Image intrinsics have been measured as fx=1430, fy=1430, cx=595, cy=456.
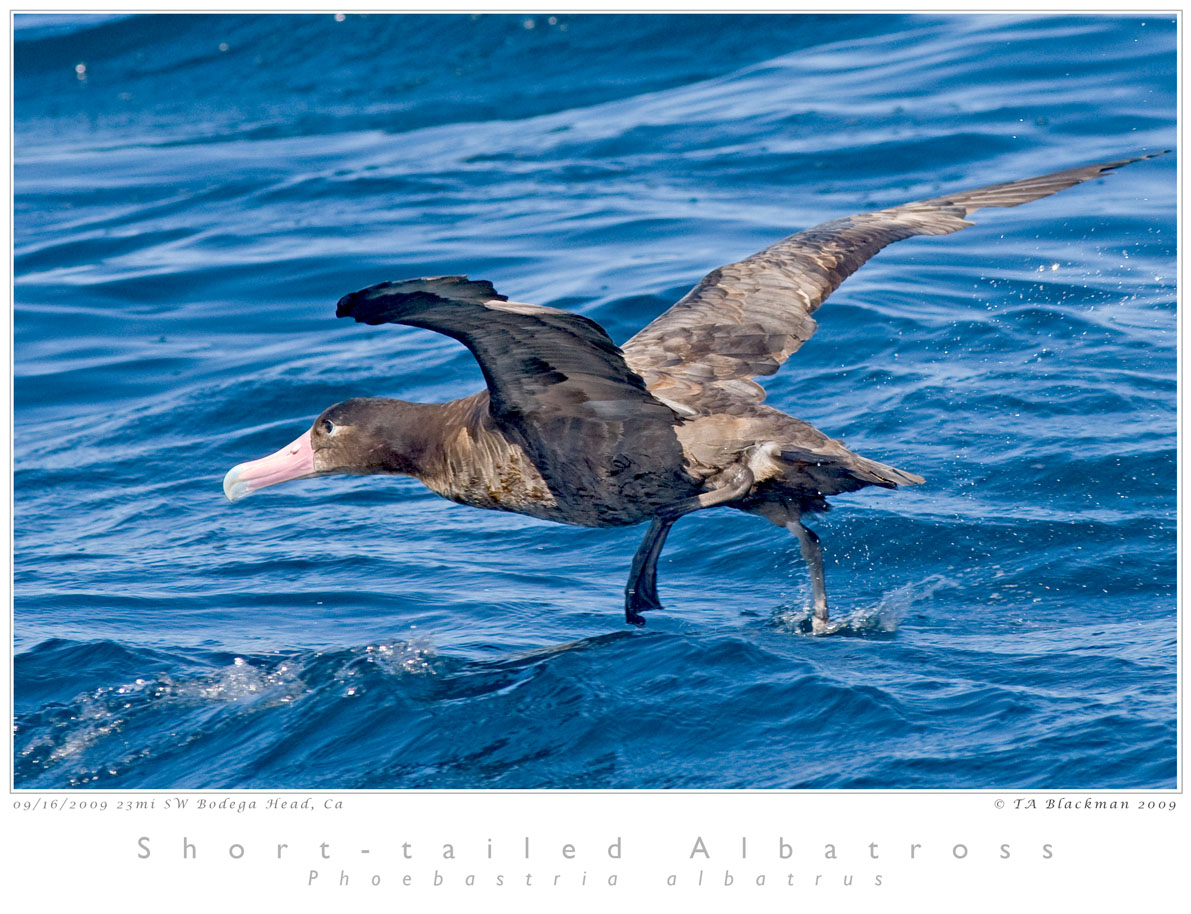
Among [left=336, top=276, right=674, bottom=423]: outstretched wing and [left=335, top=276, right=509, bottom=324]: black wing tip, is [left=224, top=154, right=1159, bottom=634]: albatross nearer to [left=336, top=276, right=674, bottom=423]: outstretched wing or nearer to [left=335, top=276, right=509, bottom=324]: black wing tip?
[left=336, top=276, right=674, bottom=423]: outstretched wing

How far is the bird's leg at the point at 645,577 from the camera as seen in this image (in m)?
7.58

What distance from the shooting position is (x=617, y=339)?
1180cm

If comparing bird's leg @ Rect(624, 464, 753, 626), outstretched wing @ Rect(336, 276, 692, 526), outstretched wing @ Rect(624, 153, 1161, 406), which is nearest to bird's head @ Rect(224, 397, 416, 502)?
outstretched wing @ Rect(336, 276, 692, 526)

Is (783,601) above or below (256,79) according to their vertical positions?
below

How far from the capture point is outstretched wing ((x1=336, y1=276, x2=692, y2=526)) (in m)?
5.84

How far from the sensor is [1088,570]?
7.79m

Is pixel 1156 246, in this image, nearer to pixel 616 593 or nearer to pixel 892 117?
pixel 892 117

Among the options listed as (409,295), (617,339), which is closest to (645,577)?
(409,295)

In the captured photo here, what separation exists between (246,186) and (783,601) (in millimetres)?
10865

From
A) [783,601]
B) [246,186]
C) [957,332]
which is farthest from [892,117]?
[783,601]

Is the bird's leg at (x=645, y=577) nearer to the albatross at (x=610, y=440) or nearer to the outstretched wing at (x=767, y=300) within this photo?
the albatross at (x=610, y=440)

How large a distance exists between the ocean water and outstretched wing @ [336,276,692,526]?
0.84 meters
